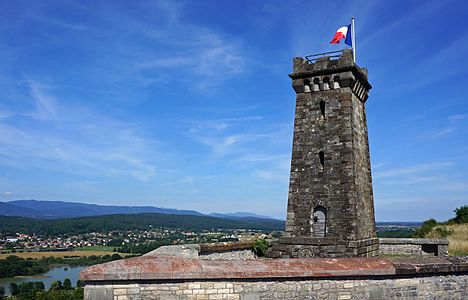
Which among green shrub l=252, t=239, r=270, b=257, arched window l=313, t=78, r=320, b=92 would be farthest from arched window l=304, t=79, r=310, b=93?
green shrub l=252, t=239, r=270, b=257

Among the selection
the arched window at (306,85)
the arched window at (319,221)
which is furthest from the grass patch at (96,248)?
the arched window at (306,85)

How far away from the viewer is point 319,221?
13.9 m

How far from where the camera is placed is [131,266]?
A: 293 inches

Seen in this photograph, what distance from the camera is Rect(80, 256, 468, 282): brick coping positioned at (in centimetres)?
735

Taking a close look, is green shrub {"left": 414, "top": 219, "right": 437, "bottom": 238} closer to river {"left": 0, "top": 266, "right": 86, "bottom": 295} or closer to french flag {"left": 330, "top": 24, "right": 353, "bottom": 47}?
french flag {"left": 330, "top": 24, "right": 353, "bottom": 47}

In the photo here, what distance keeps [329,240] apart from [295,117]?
4.25 metres

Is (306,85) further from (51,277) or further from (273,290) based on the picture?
(51,277)

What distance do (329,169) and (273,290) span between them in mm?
6987

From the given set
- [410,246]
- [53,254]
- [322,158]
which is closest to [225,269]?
[322,158]

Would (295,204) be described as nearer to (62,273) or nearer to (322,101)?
(322,101)

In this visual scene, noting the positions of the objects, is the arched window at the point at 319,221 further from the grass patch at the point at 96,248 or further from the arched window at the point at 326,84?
the grass patch at the point at 96,248

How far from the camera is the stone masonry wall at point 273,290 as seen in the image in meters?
7.40

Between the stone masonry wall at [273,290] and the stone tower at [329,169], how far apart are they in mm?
4794

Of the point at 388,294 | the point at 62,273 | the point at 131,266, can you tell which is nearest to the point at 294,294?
the point at 388,294
